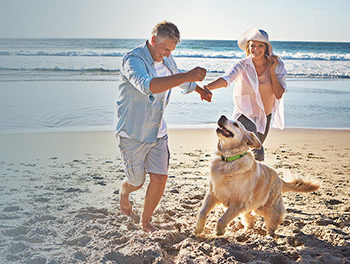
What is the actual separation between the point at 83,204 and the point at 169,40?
209 centimetres

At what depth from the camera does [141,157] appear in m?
3.48

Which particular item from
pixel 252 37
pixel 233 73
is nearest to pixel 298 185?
pixel 233 73

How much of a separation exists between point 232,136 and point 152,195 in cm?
89

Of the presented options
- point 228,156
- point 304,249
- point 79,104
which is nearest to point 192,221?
point 228,156

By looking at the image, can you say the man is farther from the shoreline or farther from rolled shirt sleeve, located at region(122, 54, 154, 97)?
the shoreline

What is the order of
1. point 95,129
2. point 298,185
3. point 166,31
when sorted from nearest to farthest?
point 166,31
point 298,185
point 95,129

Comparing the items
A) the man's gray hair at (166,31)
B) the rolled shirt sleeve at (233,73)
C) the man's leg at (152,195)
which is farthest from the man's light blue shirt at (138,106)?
the rolled shirt sleeve at (233,73)

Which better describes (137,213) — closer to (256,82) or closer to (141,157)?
(141,157)

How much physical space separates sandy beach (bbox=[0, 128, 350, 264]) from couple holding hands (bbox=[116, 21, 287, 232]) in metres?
0.45

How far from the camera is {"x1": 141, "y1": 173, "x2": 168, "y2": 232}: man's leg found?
3.58 metres

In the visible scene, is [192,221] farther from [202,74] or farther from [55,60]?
[55,60]

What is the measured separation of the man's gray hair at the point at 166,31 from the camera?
314cm

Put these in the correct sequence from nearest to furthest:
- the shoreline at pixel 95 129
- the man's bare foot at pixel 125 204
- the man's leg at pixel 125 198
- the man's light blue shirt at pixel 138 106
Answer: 1. the man's light blue shirt at pixel 138 106
2. the man's leg at pixel 125 198
3. the man's bare foot at pixel 125 204
4. the shoreline at pixel 95 129

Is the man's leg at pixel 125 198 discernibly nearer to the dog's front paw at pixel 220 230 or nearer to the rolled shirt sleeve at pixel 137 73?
the dog's front paw at pixel 220 230
